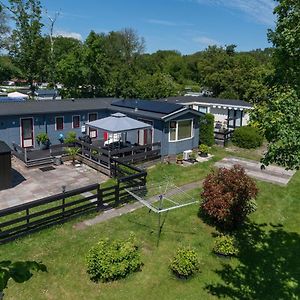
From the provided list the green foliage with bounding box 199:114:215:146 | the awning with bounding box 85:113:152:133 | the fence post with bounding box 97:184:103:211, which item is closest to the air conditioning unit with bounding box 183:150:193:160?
the awning with bounding box 85:113:152:133

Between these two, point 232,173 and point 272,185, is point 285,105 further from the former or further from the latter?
point 272,185

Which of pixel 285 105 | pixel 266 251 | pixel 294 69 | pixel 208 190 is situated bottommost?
pixel 266 251

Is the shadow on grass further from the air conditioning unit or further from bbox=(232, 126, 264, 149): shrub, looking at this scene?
bbox=(232, 126, 264, 149): shrub

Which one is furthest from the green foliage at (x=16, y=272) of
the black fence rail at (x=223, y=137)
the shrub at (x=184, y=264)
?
the black fence rail at (x=223, y=137)

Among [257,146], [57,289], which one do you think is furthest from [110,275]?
[257,146]

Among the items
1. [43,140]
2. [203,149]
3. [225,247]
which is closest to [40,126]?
[43,140]

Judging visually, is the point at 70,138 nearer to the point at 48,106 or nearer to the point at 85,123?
the point at 85,123

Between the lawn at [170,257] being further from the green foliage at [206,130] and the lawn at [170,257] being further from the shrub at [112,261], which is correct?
the green foliage at [206,130]

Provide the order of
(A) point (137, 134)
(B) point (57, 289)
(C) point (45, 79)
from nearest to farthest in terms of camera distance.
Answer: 1. (B) point (57, 289)
2. (A) point (137, 134)
3. (C) point (45, 79)
